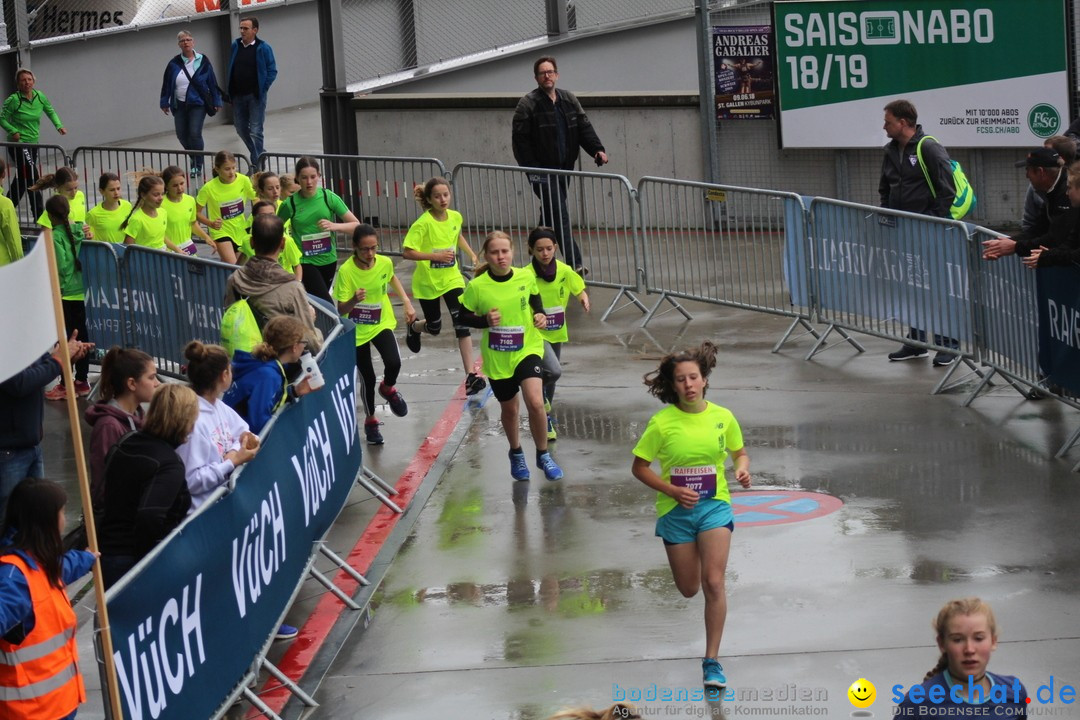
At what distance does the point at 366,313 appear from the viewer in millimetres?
11711

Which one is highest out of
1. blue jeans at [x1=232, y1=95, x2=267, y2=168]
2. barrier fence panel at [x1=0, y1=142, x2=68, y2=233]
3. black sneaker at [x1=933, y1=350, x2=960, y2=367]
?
blue jeans at [x1=232, y1=95, x2=267, y2=168]

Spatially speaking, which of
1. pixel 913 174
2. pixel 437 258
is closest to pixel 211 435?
pixel 437 258

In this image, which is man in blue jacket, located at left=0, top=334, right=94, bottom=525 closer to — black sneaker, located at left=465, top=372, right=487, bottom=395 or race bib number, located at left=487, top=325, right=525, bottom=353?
race bib number, located at left=487, top=325, right=525, bottom=353

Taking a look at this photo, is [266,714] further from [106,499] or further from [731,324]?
[731,324]

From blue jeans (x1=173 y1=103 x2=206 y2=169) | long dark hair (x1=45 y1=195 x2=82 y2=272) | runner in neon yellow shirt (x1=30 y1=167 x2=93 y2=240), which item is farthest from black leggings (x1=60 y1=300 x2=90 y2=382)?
blue jeans (x1=173 y1=103 x2=206 y2=169)

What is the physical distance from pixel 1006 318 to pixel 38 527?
25.7ft

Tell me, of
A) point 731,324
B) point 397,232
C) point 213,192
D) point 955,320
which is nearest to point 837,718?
point 955,320

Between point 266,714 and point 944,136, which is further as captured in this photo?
point 944,136

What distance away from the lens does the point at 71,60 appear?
2456 cm

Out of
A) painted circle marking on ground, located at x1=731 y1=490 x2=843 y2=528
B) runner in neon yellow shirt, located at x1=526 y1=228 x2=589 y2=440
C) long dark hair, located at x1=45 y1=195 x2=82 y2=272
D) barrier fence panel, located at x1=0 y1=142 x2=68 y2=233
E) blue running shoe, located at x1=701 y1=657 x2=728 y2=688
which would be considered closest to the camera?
blue running shoe, located at x1=701 y1=657 x2=728 y2=688

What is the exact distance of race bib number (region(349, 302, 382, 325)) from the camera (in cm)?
1170

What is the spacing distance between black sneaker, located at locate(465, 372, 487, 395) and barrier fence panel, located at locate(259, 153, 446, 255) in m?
6.31

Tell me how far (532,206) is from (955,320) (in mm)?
7088

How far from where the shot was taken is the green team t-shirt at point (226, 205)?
15328mm
